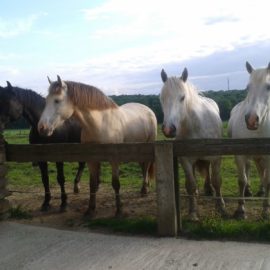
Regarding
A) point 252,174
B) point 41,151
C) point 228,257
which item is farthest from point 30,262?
point 252,174

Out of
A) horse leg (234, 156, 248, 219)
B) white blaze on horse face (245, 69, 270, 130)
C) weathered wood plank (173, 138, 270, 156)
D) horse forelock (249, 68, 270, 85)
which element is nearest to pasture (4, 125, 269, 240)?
horse leg (234, 156, 248, 219)

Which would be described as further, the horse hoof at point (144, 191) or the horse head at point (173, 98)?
the horse hoof at point (144, 191)

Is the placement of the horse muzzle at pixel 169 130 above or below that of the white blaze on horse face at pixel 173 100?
below

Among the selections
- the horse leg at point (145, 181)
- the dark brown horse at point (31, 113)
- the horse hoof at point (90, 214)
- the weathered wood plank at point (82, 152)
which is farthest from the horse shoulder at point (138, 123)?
the weathered wood plank at point (82, 152)

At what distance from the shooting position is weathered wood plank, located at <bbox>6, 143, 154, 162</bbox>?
17.5ft

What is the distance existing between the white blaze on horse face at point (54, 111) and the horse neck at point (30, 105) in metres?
1.30

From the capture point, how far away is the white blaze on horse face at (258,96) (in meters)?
5.20

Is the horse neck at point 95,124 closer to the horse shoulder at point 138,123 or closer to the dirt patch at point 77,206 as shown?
the horse shoulder at point 138,123

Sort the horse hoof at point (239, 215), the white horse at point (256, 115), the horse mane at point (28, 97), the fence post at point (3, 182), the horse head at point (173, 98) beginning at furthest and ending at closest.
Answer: the horse mane at point (28, 97) < the fence post at point (3, 182) < the horse hoof at point (239, 215) < the horse head at point (173, 98) < the white horse at point (256, 115)

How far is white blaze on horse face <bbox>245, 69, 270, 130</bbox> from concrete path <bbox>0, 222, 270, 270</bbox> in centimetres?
159

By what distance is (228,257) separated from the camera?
4.25 metres

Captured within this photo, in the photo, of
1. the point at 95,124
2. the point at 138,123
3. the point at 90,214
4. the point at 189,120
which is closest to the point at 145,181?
the point at 138,123

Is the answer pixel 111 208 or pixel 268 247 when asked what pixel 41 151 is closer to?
pixel 111 208

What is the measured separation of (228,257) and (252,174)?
6.35 metres
